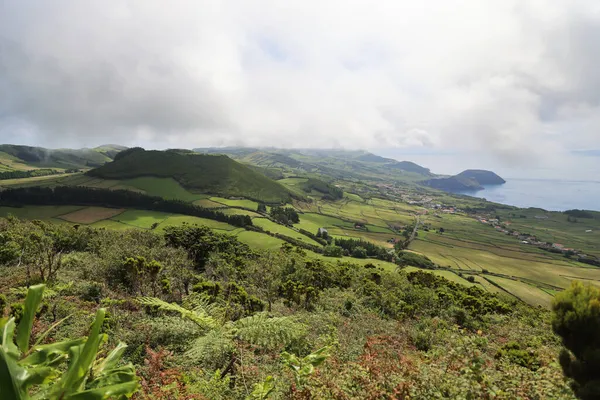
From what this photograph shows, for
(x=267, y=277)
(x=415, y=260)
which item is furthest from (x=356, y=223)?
(x=267, y=277)

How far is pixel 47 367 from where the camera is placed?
188 cm

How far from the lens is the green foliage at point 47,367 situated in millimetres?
1669

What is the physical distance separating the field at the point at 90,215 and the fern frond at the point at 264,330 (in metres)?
83.5

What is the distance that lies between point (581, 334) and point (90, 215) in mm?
98436

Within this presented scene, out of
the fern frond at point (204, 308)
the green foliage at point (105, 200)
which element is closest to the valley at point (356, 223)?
the green foliage at point (105, 200)

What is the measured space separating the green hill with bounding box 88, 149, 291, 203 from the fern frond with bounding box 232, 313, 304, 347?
414ft

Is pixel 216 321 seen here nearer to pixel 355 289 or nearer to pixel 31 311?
pixel 31 311

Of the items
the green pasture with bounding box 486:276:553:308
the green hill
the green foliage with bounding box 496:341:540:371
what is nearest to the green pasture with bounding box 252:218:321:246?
the green hill

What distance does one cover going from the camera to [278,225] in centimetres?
9519

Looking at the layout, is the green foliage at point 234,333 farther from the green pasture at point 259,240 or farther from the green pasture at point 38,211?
the green pasture at point 38,211

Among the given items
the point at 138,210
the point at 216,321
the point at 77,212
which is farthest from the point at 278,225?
the point at 216,321

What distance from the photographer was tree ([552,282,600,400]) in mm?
4289

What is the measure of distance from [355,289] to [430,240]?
308ft

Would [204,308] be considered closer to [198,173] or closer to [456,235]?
[456,235]
